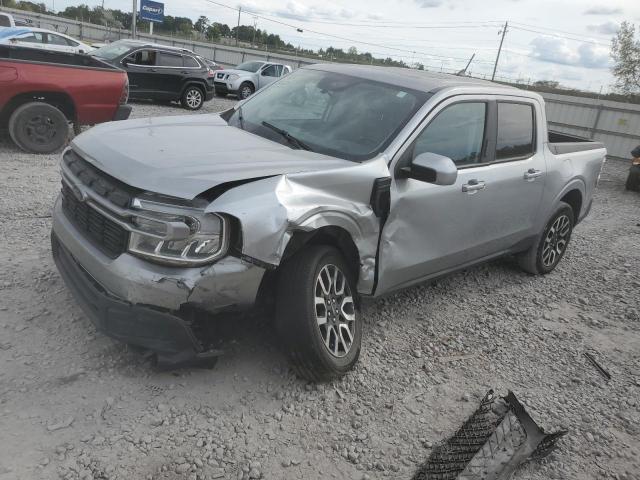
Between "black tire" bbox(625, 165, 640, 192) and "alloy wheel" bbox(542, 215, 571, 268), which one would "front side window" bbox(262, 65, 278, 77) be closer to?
"black tire" bbox(625, 165, 640, 192)

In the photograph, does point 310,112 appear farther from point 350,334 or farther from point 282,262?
point 350,334

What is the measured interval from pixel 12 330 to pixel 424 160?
270 cm

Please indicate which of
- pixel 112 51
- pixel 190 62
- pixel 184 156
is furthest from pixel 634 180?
pixel 112 51

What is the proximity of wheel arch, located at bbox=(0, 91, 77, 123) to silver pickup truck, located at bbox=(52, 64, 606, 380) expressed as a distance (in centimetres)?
438

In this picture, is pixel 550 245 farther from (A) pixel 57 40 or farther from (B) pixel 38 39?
(A) pixel 57 40

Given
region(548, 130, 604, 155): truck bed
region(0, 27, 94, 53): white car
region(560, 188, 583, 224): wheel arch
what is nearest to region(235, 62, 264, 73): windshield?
region(0, 27, 94, 53): white car

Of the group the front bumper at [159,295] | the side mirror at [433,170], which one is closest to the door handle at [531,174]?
the side mirror at [433,170]

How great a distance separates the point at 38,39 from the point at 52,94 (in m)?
10.7

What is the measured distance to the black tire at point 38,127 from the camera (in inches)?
285

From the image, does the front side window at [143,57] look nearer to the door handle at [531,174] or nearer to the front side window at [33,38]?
the front side window at [33,38]

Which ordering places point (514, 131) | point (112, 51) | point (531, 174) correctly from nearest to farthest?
point (514, 131), point (531, 174), point (112, 51)

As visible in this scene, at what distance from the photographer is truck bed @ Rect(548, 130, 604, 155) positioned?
5.15m

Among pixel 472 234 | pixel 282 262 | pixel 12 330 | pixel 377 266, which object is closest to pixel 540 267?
pixel 472 234

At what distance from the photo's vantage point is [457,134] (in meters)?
3.88
